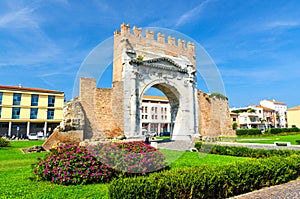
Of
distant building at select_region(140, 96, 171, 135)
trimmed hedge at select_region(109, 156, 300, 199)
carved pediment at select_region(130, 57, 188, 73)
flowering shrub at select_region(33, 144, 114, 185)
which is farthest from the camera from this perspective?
distant building at select_region(140, 96, 171, 135)

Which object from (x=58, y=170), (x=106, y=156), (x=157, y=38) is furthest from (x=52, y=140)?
(x=157, y=38)

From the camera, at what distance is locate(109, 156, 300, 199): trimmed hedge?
3719 millimetres

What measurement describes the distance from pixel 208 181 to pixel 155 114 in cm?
4411

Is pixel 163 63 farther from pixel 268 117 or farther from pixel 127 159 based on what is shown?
pixel 268 117

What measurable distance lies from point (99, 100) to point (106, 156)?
11.1 metres

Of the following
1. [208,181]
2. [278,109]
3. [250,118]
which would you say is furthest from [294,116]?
[208,181]

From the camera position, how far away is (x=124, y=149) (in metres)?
5.13

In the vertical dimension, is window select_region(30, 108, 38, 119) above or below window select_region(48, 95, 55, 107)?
below

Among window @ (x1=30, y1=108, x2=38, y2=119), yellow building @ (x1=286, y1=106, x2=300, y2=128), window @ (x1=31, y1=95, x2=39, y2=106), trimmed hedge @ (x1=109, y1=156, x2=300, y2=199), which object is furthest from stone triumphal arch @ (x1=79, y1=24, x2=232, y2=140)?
yellow building @ (x1=286, y1=106, x2=300, y2=128)

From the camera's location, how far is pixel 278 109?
69.6 m

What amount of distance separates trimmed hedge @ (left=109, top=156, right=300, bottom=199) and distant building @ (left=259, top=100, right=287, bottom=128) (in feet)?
232

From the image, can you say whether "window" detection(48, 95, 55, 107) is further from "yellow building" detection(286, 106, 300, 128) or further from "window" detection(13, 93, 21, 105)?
"yellow building" detection(286, 106, 300, 128)

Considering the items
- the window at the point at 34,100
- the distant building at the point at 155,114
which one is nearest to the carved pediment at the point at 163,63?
the window at the point at 34,100

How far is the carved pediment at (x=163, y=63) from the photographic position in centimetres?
1648
